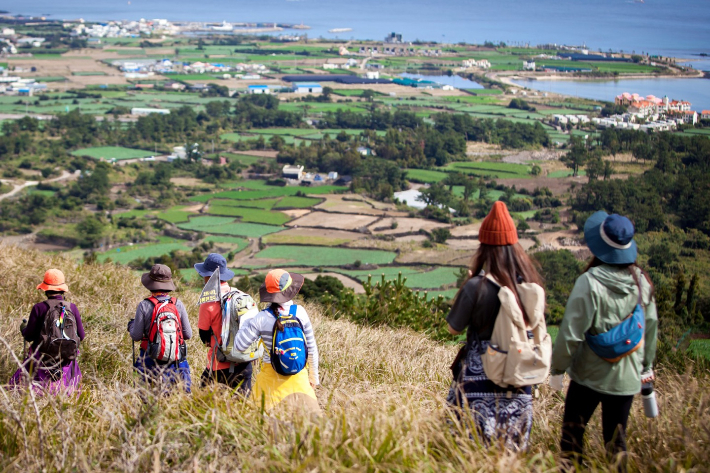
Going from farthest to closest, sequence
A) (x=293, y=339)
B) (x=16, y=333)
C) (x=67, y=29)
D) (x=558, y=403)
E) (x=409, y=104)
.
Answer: (x=67, y=29), (x=409, y=104), (x=16, y=333), (x=558, y=403), (x=293, y=339)

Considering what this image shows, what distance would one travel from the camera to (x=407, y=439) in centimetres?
312

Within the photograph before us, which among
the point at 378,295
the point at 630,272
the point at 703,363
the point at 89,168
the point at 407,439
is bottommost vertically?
the point at 89,168

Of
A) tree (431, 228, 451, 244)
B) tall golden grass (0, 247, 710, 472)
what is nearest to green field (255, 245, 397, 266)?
tree (431, 228, 451, 244)


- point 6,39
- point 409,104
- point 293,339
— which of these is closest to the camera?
point 293,339

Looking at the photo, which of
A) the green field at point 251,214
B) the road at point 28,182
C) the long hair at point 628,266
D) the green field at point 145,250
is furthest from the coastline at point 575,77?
the long hair at point 628,266

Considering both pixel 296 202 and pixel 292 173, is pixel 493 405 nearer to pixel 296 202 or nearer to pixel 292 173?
pixel 296 202

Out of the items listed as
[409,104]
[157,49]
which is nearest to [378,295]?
[409,104]

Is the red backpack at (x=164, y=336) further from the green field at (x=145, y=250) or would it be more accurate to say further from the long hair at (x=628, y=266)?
the green field at (x=145, y=250)

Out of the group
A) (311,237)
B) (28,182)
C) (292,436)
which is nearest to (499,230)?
(292,436)

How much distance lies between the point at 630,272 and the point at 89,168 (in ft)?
160

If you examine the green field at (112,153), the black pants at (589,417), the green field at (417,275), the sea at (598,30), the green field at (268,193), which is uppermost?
the sea at (598,30)

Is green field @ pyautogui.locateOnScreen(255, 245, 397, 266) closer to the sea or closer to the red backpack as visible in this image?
the red backpack

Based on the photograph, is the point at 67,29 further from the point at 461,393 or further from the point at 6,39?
the point at 461,393

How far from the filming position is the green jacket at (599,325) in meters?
3.17
